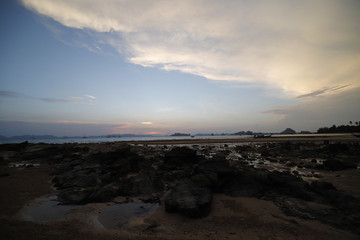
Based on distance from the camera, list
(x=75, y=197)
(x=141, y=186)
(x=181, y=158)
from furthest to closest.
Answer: (x=181, y=158)
(x=141, y=186)
(x=75, y=197)

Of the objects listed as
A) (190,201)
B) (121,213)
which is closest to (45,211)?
(121,213)

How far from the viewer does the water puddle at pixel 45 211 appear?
839cm

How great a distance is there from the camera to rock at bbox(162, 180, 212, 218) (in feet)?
26.7

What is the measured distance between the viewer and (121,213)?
29.5 ft

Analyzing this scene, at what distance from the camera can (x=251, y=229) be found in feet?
23.5

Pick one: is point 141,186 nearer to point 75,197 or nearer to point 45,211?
point 75,197

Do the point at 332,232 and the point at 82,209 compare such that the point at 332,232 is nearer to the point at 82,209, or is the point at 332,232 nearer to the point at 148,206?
the point at 148,206

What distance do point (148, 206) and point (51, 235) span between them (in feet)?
14.9

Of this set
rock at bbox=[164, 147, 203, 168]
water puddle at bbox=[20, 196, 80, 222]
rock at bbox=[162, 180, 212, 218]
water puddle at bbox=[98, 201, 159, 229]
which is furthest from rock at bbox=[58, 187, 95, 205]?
rock at bbox=[164, 147, 203, 168]

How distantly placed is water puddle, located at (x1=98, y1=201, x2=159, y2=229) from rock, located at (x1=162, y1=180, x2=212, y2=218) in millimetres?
1405

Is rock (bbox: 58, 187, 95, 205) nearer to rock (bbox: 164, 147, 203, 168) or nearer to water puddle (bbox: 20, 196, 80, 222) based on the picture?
water puddle (bbox: 20, 196, 80, 222)

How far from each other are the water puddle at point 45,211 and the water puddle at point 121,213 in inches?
78.4

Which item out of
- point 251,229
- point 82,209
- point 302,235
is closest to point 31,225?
point 82,209

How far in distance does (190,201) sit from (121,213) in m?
3.71
